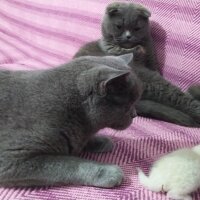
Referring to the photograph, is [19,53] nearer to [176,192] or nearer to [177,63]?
[177,63]

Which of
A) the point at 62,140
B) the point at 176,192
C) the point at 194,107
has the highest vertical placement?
the point at 194,107

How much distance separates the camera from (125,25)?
184 centimetres

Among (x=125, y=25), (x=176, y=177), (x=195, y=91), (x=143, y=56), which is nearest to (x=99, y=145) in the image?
(x=176, y=177)

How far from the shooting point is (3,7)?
8.43 feet

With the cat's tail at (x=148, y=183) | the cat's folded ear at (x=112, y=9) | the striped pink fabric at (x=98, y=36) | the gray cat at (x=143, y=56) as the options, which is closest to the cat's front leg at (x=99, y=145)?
the striped pink fabric at (x=98, y=36)

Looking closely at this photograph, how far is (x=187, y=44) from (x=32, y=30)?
3.47ft

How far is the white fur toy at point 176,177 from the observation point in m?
0.96

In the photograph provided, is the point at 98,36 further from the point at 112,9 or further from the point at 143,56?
the point at 143,56

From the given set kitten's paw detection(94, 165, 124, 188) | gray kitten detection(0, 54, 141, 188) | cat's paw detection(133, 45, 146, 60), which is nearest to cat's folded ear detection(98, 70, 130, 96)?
gray kitten detection(0, 54, 141, 188)

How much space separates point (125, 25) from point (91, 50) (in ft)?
0.65

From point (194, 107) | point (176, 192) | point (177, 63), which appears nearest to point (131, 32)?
point (177, 63)

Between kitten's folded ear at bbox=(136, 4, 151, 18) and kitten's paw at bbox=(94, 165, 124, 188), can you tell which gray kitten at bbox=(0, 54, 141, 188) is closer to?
kitten's paw at bbox=(94, 165, 124, 188)

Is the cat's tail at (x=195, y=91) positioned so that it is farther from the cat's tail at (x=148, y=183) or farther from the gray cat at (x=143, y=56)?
the cat's tail at (x=148, y=183)

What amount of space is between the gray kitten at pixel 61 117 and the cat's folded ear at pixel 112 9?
0.73 metres
